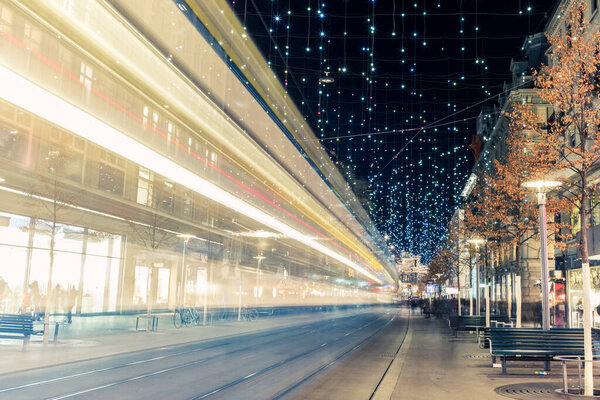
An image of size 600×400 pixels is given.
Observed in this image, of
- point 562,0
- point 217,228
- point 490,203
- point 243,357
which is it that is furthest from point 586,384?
point 562,0

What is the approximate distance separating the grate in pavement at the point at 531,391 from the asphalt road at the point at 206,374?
2.61 m

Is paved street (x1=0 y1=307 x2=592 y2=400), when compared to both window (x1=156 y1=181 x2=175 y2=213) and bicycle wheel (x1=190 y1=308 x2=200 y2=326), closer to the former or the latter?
window (x1=156 y1=181 x2=175 y2=213)

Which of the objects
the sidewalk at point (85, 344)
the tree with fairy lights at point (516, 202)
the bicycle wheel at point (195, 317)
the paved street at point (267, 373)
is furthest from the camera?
the bicycle wheel at point (195, 317)

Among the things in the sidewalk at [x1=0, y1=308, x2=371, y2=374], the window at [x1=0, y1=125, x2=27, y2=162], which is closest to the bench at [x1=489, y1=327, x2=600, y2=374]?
the sidewalk at [x1=0, y1=308, x2=371, y2=374]

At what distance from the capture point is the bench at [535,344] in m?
13.0

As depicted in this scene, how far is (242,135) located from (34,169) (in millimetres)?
13340

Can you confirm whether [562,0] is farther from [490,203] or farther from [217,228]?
[217,228]

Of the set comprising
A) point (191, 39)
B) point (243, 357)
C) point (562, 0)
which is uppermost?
point (562, 0)

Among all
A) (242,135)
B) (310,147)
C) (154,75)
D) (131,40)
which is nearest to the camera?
(131,40)

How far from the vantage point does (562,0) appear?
99.4 feet

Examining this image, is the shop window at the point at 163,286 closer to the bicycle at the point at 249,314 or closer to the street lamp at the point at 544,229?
the bicycle at the point at 249,314

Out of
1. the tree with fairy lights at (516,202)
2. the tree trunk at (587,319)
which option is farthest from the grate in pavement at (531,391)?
the tree with fairy lights at (516,202)

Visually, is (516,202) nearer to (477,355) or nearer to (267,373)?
(477,355)

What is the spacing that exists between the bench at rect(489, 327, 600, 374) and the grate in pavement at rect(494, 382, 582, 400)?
117cm
